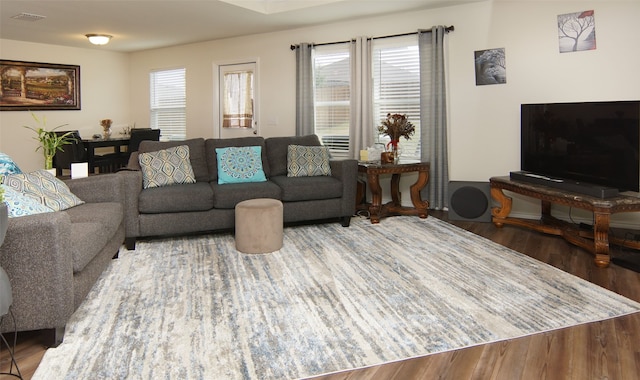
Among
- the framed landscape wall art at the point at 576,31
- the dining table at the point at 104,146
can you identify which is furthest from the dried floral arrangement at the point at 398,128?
the dining table at the point at 104,146

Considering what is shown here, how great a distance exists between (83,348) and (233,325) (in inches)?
28.4

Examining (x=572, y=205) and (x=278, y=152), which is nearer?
(x=572, y=205)

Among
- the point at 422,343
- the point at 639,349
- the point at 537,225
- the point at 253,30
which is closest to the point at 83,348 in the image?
the point at 422,343

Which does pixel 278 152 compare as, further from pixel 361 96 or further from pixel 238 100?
pixel 238 100

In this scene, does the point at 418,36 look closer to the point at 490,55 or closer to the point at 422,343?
the point at 490,55

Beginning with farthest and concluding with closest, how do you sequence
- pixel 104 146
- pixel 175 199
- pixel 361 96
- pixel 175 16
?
pixel 104 146 → pixel 361 96 → pixel 175 16 → pixel 175 199

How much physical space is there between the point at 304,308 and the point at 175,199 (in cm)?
195

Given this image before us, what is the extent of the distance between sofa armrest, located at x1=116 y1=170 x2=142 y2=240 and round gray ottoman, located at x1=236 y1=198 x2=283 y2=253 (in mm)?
904

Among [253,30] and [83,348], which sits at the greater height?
[253,30]

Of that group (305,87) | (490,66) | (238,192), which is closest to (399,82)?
(490,66)

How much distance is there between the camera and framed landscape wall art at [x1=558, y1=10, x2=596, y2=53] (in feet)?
14.4

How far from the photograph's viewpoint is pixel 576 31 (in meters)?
4.46

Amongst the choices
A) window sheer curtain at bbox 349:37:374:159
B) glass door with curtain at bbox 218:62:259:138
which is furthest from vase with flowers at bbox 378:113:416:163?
glass door with curtain at bbox 218:62:259:138

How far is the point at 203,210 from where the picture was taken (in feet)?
13.9
